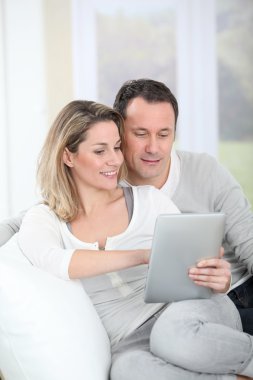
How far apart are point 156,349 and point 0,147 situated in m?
2.95

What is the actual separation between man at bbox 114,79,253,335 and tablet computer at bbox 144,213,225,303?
418 mm

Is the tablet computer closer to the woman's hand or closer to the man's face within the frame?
the woman's hand

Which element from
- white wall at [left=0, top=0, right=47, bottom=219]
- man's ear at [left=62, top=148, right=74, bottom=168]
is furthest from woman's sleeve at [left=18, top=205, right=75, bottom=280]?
white wall at [left=0, top=0, right=47, bottom=219]

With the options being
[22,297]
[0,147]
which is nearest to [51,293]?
[22,297]

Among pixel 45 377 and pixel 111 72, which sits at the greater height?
pixel 111 72

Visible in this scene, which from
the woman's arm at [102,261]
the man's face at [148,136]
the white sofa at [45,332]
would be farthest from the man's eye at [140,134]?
the white sofa at [45,332]

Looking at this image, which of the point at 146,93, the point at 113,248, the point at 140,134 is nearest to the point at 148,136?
the point at 140,134

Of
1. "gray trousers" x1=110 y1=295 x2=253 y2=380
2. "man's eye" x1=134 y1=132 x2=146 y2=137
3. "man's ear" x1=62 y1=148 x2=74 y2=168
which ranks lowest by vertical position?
"gray trousers" x1=110 y1=295 x2=253 y2=380

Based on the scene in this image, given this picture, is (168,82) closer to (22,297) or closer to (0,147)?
(0,147)

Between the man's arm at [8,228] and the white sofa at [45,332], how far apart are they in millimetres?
353

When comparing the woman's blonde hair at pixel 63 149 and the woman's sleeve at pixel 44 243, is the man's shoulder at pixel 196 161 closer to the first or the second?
the woman's blonde hair at pixel 63 149

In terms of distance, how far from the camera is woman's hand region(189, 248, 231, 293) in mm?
1831

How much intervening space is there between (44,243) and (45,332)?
28 cm

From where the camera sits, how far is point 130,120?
2.33 m
